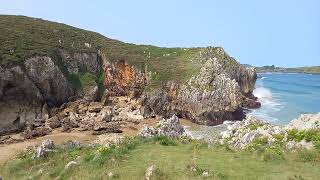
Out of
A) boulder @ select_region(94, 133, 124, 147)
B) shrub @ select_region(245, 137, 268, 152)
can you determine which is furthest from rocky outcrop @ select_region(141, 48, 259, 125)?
shrub @ select_region(245, 137, 268, 152)

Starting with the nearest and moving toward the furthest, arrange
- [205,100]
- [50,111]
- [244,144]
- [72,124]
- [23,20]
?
[244,144], [72,124], [50,111], [205,100], [23,20]

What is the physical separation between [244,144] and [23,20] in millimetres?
67718

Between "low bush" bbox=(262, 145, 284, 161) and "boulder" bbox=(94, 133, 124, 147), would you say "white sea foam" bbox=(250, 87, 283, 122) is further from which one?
"low bush" bbox=(262, 145, 284, 161)

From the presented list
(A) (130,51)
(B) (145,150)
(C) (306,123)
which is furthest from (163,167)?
(A) (130,51)

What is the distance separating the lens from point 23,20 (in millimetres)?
86188

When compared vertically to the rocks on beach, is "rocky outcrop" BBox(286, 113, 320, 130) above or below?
above

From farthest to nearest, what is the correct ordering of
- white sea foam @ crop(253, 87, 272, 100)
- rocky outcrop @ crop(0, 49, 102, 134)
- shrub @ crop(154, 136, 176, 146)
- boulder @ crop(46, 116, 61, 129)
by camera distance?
white sea foam @ crop(253, 87, 272, 100) < rocky outcrop @ crop(0, 49, 102, 134) < boulder @ crop(46, 116, 61, 129) < shrub @ crop(154, 136, 176, 146)

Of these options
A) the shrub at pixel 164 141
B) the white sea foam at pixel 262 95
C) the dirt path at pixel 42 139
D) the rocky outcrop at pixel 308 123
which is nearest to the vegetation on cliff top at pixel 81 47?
the dirt path at pixel 42 139

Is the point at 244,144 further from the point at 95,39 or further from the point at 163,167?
the point at 95,39

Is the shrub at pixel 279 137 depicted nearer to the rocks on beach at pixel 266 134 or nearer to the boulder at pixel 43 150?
the rocks on beach at pixel 266 134

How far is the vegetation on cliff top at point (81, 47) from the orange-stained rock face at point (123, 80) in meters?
1.43

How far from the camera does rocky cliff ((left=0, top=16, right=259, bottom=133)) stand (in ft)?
213

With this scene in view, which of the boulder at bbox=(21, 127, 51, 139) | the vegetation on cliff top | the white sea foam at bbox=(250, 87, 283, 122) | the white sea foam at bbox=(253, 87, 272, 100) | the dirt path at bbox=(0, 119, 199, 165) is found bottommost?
the white sea foam at bbox=(253, 87, 272, 100)

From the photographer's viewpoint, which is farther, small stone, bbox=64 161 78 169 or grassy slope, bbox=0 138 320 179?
small stone, bbox=64 161 78 169
